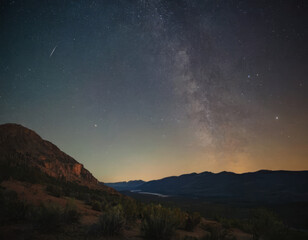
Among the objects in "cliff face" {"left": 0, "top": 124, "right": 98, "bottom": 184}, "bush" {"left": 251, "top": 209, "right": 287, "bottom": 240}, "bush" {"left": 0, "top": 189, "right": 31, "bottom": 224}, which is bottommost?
"bush" {"left": 251, "top": 209, "right": 287, "bottom": 240}

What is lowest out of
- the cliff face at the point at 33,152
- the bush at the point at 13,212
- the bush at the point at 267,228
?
the bush at the point at 267,228

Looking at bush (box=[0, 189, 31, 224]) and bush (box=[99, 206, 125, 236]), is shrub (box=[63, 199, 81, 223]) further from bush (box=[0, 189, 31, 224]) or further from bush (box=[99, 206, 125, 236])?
bush (box=[99, 206, 125, 236])

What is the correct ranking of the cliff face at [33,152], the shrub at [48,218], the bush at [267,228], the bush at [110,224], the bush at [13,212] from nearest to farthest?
the shrub at [48,218] → the bush at [110,224] → the bush at [13,212] → the bush at [267,228] → the cliff face at [33,152]

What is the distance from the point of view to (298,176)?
103250 mm

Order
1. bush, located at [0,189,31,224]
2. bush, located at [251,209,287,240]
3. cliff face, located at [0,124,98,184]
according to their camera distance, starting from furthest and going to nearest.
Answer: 1. cliff face, located at [0,124,98,184]
2. bush, located at [251,209,287,240]
3. bush, located at [0,189,31,224]

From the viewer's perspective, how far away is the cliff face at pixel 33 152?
128 ft

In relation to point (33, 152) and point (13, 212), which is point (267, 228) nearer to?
point (13, 212)

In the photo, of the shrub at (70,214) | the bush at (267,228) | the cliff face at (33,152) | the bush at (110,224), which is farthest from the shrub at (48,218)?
the cliff face at (33,152)

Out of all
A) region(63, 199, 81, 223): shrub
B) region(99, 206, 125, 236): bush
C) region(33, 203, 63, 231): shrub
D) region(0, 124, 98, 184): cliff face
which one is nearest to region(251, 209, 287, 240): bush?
region(99, 206, 125, 236): bush

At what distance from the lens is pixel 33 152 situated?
4472 centimetres

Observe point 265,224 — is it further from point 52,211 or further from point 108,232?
point 52,211

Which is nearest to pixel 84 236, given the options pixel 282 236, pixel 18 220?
pixel 18 220

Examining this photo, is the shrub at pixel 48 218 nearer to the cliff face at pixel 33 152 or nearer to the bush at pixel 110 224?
the bush at pixel 110 224

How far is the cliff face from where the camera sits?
1533 inches
